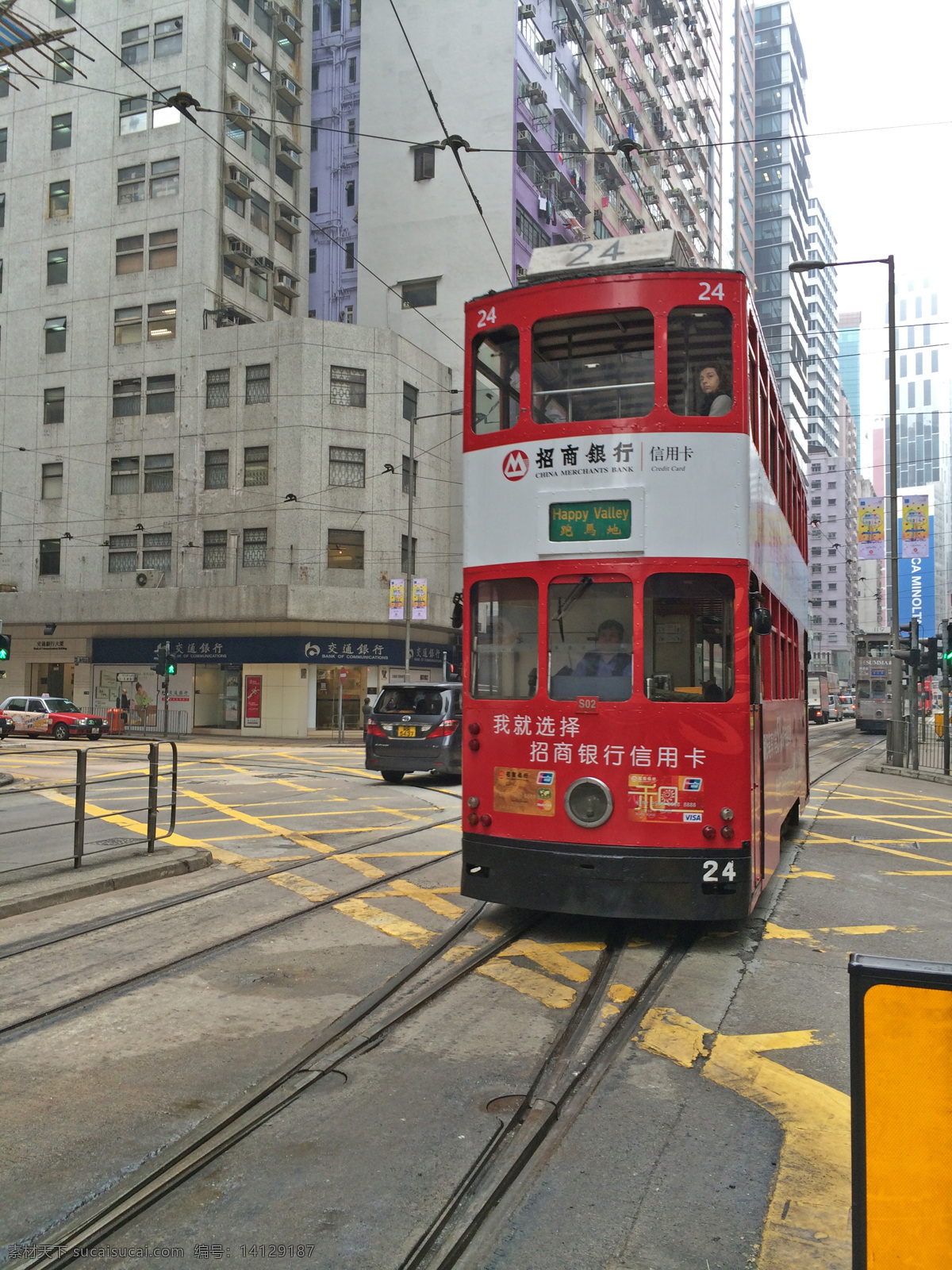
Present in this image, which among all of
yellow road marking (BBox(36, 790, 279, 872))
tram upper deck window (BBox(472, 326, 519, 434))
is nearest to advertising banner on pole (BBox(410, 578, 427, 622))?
yellow road marking (BBox(36, 790, 279, 872))

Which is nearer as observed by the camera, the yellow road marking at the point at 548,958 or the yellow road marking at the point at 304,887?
the yellow road marking at the point at 548,958

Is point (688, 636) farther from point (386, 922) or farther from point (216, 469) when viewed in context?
point (216, 469)

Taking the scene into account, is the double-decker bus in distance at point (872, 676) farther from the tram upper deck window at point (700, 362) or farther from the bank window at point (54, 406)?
the tram upper deck window at point (700, 362)

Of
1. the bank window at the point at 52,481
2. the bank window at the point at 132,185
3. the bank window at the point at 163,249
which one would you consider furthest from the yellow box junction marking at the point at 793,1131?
the bank window at the point at 132,185

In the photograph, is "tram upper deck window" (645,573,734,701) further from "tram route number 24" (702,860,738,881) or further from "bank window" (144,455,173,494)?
"bank window" (144,455,173,494)

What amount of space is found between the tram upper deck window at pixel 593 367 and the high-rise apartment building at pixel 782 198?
96.8 metres

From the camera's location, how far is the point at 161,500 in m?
37.8

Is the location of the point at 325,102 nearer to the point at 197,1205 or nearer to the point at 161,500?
the point at 161,500

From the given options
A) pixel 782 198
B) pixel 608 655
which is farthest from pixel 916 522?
pixel 782 198

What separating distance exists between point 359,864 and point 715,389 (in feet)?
17.8

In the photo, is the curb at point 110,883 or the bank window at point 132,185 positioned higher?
the bank window at point 132,185

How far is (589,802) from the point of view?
653cm

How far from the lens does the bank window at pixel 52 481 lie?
3978 centimetres

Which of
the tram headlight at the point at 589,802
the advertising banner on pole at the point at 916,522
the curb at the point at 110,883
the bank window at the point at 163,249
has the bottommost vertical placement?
the curb at the point at 110,883
